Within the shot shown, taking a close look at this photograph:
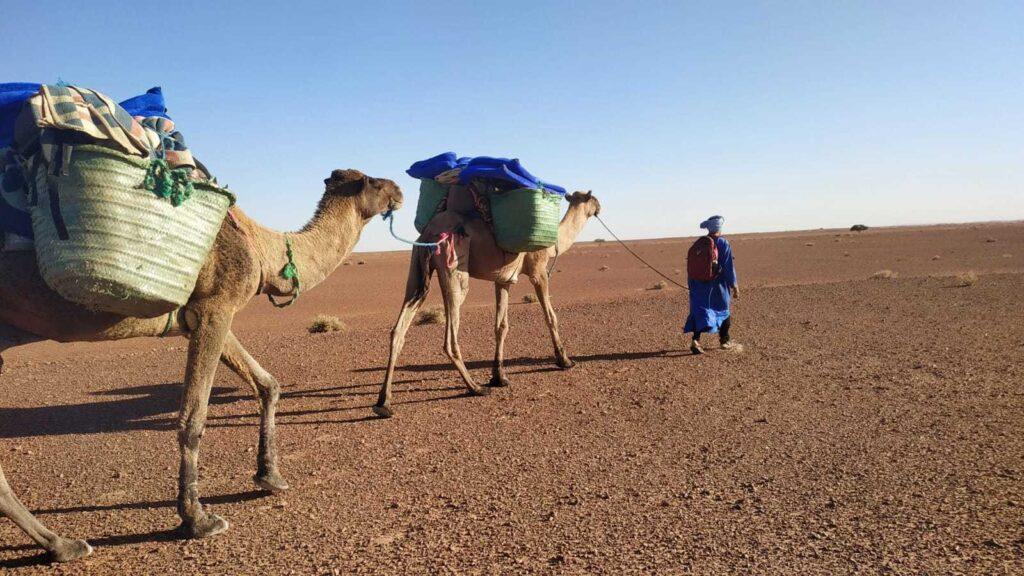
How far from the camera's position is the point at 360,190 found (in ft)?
18.1

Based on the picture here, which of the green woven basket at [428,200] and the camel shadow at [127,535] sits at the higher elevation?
the green woven basket at [428,200]

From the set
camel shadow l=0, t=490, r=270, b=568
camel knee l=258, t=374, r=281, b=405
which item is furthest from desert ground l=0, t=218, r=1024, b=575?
camel knee l=258, t=374, r=281, b=405

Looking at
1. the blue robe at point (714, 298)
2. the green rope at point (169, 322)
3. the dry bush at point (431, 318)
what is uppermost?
the green rope at point (169, 322)

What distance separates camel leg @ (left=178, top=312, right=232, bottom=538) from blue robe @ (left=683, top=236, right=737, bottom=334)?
7.91 meters

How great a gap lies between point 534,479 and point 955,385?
5410 millimetres

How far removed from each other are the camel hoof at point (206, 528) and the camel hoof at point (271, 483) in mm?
681

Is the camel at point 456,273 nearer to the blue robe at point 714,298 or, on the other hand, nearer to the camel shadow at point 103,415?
the camel shadow at point 103,415

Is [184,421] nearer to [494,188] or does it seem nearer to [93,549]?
[93,549]

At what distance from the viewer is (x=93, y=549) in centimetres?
416

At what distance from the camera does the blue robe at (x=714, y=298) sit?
35.0ft

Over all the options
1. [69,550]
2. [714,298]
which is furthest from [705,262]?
[69,550]

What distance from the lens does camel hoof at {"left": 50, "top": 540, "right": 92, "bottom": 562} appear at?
3922mm

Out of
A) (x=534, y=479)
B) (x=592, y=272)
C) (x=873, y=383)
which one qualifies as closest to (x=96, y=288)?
(x=534, y=479)

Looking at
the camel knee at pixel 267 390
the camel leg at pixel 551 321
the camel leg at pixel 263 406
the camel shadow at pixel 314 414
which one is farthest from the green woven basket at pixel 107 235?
the camel leg at pixel 551 321
